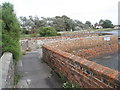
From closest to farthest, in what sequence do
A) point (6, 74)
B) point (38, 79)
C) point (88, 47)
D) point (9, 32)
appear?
point (6, 74) → point (38, 79) → point (9, 32) → point (88, 47)

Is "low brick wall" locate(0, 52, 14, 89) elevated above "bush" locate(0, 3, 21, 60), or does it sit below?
below

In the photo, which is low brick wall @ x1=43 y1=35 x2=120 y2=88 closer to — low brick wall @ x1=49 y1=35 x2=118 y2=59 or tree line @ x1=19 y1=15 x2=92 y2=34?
low brick wall @ x1=49 y1=35 x2=118 y2=59

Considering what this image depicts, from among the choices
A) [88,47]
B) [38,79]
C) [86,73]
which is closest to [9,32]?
[38,79]

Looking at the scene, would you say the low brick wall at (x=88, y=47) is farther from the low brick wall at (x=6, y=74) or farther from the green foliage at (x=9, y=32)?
the low brick wall at (x=6, y=74)

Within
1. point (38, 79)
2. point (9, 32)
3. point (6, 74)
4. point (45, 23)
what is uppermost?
point (45, 23)

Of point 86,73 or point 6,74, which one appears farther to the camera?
point 86,73

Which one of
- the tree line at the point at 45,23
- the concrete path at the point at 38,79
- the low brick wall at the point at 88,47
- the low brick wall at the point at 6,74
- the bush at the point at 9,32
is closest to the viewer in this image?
the low brick wall at the point at 6,74

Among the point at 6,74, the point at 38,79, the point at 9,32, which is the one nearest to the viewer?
the point at 6,74

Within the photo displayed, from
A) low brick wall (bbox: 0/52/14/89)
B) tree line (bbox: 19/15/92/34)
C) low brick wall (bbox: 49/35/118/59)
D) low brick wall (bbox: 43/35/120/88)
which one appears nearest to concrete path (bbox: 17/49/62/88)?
low brick wall (bbox: 43/35/120/88)

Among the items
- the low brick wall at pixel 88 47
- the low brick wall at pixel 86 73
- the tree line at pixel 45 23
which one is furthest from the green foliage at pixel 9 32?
the tree line at pixel 45 23

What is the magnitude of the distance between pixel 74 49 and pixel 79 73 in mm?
3881

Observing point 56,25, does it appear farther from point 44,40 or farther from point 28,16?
point 44,40

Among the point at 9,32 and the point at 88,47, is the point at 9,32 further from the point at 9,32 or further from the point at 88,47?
the point at 88,47

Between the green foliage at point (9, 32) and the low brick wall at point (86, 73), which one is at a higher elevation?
the green foliage at point (9, 32)
